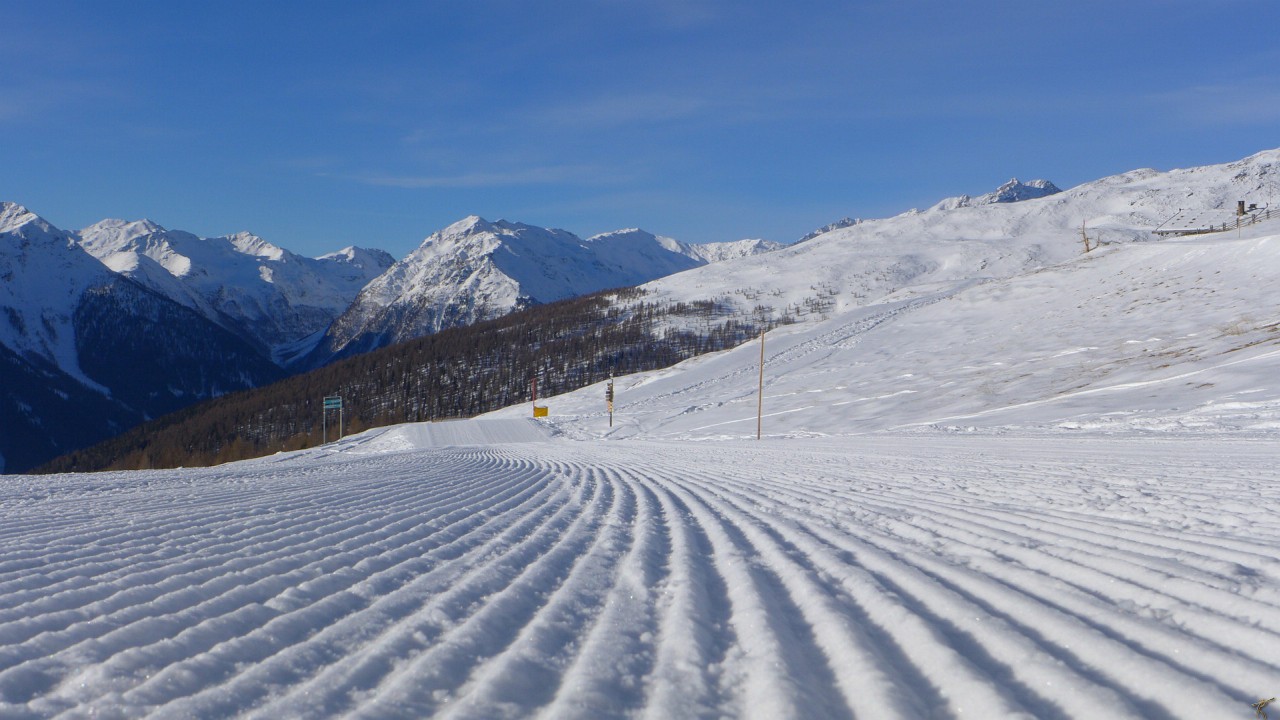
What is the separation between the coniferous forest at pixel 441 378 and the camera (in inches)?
4963

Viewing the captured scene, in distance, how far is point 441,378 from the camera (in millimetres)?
151000

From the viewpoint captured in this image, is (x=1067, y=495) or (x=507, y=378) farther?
(x=507, y=378)

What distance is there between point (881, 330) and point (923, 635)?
218ft

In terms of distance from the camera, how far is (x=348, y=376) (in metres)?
153

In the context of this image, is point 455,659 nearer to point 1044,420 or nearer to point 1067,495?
point 1067,495

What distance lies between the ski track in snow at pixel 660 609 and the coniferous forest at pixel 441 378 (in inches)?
4019

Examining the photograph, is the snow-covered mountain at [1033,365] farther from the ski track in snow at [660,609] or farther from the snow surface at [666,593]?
the ski track in snow at [660,609]

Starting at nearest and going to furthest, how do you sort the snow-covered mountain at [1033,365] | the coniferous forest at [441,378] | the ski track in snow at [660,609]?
the ski track in snow at [660,609], the snow-covered mountain at [1033,365], the coniferous forest at [441,378]

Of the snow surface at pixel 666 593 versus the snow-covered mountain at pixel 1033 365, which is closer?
the snow surface at pixel 666 593

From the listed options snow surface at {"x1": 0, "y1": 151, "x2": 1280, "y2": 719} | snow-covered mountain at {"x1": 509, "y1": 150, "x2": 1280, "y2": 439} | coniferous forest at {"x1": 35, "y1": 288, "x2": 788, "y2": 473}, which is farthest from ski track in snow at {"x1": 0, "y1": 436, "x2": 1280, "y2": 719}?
coniferous forest at {"x1": 35, "y1": 288, "x2": 788, "y2": 473}

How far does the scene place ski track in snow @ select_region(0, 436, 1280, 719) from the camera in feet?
9.70

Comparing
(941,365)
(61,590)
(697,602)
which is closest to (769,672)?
(697,602)

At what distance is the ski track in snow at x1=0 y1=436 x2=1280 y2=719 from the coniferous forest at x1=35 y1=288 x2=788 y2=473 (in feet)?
335

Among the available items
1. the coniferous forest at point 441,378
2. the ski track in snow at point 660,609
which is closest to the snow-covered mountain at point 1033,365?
the ski track in snow at point 660,609
